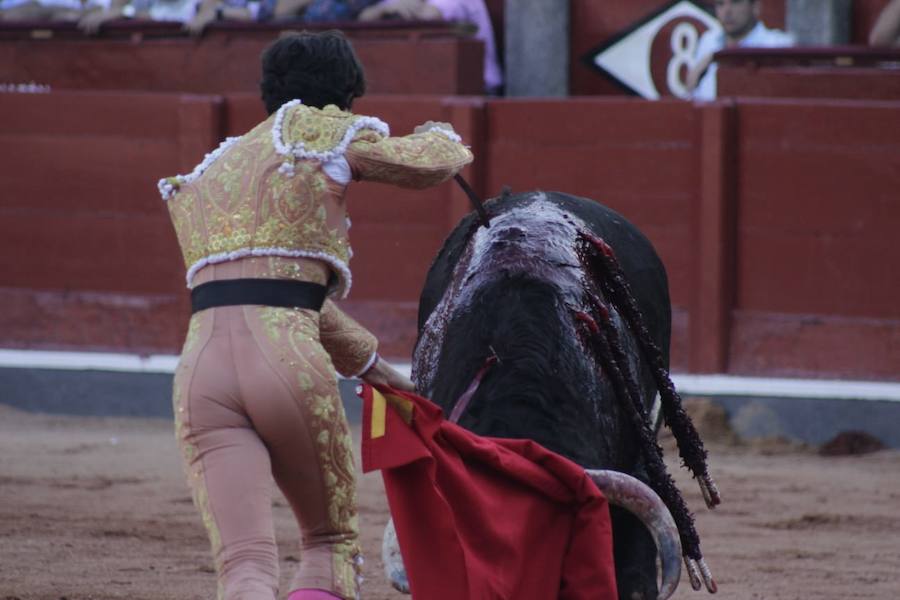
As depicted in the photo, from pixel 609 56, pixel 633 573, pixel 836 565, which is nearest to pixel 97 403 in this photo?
pixel 609 56

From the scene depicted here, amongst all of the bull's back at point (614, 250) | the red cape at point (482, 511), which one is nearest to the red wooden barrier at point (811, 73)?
the bull's back at point (614, 250)

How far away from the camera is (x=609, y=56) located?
7.32 metres

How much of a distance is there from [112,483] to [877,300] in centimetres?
270

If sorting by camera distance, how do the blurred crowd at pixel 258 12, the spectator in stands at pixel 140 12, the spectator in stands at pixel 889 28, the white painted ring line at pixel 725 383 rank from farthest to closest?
the spectator in stands at pixel 140 12 < the blurred crowd at pixel 258 12 < the spectator in stands at pixel 889 28 < the white painted ring line at pixel 725 383

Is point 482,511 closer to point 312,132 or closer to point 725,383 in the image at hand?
point 312,132

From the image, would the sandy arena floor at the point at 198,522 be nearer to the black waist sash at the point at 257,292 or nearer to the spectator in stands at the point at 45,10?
the black waist sash at the point at 257,292

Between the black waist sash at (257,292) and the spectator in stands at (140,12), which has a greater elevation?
the spectator in stands at (140,12)

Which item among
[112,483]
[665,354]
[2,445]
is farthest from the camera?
[2,445]

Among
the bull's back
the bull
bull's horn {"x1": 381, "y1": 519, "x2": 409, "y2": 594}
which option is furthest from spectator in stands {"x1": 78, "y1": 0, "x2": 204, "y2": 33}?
bull's horn {"x1": 381, "y1": 519, "x2": 409, "y2": 594}

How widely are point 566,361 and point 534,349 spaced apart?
68mm

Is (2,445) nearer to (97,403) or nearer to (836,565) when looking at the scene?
(97,403)

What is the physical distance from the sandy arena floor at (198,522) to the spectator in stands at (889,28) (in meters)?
1.51

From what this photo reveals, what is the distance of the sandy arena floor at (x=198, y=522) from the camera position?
3.90 m

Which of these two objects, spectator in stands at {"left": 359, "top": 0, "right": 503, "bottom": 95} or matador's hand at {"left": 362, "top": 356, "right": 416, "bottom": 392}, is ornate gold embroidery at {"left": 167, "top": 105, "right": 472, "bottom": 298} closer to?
matador's hand at {"left": 362, "top": 356, "right": 416, "bottom": 392}
